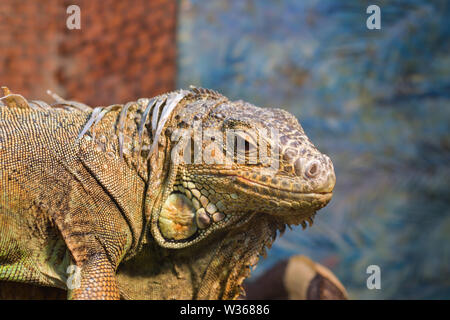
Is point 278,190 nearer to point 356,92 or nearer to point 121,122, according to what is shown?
point 121,122

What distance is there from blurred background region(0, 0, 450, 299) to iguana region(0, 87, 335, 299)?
8.40 feet

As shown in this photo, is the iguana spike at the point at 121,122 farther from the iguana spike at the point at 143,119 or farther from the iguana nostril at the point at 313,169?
the iguana nostril at the point at 313,169

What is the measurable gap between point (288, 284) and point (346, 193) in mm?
1998

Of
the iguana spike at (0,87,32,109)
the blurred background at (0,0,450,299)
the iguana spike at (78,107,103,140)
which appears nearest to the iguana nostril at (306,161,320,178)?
the iguana spike at (78,107,103,140)

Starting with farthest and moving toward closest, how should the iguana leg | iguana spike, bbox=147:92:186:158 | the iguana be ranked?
1. iguana spike, bbox=147:92:186:158
2. the iguana
3. the iguana leg

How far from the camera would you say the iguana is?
1558mm

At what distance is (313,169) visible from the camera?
5.19 feet

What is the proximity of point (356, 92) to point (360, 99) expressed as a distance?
0.09 m

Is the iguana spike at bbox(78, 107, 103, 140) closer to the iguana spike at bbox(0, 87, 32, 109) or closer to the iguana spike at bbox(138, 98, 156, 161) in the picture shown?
the iguana spike at bbox(138, 98, 156, 161)

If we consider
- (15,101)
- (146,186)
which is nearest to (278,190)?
(146,186)

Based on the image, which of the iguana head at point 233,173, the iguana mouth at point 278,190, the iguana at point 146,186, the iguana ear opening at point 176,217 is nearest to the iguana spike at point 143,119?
the iguana at point 146,186

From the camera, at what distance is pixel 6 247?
1572 mm
